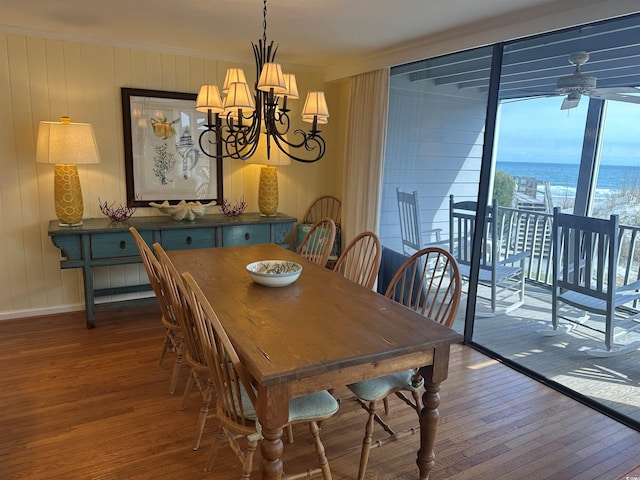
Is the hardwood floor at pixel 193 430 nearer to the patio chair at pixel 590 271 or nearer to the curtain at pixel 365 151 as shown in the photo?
the patio chair at pixel 590 271

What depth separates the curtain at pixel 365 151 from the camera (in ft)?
13.3

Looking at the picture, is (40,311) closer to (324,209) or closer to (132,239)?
(132,239)

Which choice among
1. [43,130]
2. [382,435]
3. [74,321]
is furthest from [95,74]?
[382,435]

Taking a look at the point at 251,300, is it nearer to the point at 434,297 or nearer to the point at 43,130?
the point at 434,297

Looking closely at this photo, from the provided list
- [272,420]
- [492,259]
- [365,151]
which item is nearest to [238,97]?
[272,420]

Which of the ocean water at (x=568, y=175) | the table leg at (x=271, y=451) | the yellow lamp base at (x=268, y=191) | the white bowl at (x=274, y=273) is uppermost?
the ocean water at (x=568, y=175)

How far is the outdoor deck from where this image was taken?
2.63 meters

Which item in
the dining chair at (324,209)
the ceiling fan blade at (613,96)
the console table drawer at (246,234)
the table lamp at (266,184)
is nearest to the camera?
the ceiling fan blade at (613,96)

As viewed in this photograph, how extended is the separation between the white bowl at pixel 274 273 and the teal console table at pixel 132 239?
61.6 inches

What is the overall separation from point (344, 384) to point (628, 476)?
1.00m

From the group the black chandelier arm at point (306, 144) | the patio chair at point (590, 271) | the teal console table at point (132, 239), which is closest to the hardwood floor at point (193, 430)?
the patio chair at point (590, 271)

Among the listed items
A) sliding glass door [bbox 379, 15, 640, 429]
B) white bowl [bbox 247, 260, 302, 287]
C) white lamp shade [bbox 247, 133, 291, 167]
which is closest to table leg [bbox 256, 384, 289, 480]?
white bowl [bbox 247, 260, 302, 287]

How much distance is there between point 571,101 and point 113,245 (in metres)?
3.46

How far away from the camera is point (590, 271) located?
2.78m
